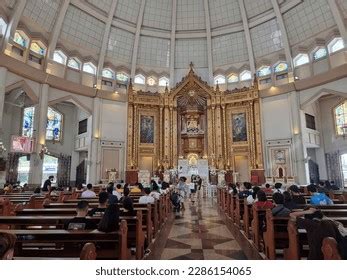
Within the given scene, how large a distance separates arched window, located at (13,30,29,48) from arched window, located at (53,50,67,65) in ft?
7.09

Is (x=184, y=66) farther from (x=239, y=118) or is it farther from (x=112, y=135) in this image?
(x=112, y=135)

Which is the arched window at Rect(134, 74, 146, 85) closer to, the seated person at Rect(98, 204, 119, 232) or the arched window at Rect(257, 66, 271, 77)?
the arched window at Rect(257, 66, 271, 77)

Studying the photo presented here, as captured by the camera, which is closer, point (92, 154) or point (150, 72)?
point (92, 154)

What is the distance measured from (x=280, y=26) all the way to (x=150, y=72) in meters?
11.0

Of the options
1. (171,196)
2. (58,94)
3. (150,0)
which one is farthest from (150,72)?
(171,196)

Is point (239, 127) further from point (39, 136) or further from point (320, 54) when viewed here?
point (39, 136)

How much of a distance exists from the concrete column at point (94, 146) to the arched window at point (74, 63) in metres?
2.79

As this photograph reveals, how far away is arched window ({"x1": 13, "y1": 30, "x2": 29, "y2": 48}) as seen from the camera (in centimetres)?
1499

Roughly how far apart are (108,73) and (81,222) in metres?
18.9

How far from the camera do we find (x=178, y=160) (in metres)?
20.0

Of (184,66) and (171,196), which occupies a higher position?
(184,66)

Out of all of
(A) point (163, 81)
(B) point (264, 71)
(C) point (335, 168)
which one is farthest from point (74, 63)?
(C) point (335, 168)

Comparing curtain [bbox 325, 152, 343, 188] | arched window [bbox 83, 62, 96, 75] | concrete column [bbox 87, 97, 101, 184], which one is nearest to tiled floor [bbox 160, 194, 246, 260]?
concrete column [bbox 87, 97, 101, 184]

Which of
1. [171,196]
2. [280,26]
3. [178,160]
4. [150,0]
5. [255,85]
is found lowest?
[171,196]
